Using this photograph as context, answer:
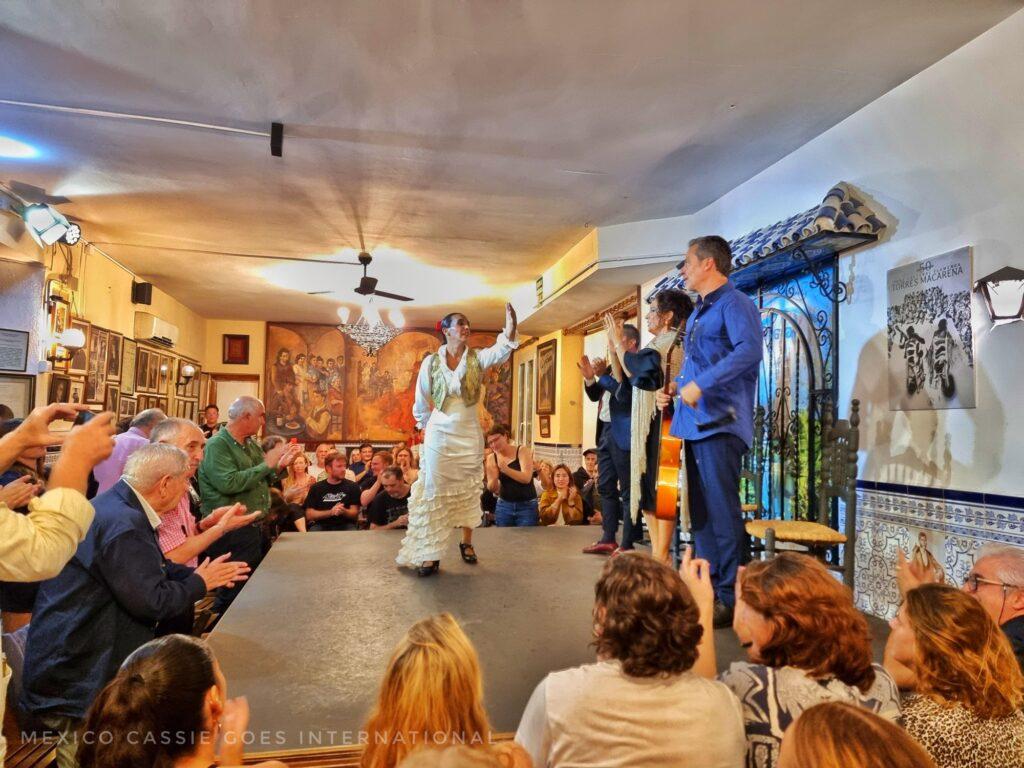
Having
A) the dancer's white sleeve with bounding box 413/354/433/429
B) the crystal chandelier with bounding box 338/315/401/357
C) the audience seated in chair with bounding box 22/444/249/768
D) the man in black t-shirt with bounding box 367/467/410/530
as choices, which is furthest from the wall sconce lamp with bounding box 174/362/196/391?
the audience seated in chair with bounding box 22/444/249/768

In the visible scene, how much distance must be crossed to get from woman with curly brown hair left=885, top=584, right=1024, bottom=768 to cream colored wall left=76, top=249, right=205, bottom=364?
906cm

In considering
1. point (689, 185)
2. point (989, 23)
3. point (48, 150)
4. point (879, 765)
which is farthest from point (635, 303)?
point (879, 765)

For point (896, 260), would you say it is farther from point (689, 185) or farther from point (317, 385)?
point (317, 385)

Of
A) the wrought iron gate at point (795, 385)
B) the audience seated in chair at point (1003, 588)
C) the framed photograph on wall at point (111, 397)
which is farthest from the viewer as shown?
the framed photograph on wall at point (111, 397)

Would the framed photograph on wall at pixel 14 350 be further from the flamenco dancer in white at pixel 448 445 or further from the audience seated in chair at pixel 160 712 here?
the audience seated in chair at pixel 160 712

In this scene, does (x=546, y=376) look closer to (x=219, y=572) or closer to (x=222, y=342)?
(x=222, y=342)

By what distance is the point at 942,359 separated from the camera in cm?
363

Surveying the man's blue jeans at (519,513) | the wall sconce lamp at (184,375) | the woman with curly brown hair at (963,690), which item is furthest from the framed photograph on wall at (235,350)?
the woman with curly brown hair at (963,690)

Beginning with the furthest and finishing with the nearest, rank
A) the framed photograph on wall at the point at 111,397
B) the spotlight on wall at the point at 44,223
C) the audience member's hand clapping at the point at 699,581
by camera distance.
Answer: the framed photograph on wall at the point at 111,397, the spotlight on wall at the point at 44,223, the audience member's hand clapping at the point at 699,581

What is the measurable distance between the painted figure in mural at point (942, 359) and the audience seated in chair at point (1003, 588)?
71.8 inches

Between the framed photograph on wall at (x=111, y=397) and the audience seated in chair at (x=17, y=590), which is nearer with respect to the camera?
the audience seated in chair at (x=17, y=590)

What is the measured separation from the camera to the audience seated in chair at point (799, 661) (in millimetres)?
1472

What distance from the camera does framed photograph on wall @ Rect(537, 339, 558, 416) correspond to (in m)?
12.1

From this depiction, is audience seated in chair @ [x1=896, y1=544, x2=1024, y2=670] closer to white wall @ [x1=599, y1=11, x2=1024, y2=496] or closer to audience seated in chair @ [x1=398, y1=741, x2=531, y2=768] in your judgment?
audience seated in chair @ [x1=398, y1=741, x2=531, y2=768]
